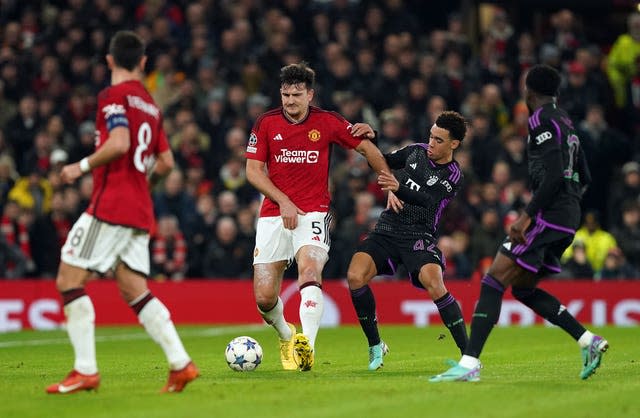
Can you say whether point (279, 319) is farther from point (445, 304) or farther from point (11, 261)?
point (11, 261)

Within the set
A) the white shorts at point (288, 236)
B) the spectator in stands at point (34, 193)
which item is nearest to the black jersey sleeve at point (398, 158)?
the white shorts at point (288, 236)

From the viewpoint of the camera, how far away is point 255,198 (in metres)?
21.6

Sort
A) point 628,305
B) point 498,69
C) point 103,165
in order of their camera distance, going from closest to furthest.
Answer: point 103,165, point 628,305, point 498,69

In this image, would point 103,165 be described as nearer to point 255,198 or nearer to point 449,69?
point 255,198

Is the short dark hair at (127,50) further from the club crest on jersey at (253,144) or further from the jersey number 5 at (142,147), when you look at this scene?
the club crest on jersey at (253,144)

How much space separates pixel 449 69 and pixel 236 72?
406 cm

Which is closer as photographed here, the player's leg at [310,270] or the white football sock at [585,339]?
the white football sock at [585,339]

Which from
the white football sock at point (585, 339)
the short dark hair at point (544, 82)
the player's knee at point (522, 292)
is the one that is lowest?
the white football sock at point (585, 339)

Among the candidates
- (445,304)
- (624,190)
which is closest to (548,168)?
(445,304)

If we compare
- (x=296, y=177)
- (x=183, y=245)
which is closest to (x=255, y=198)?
(x=183, y=245)

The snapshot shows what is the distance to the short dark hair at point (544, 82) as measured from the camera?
1019cm

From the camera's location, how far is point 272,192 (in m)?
11.6

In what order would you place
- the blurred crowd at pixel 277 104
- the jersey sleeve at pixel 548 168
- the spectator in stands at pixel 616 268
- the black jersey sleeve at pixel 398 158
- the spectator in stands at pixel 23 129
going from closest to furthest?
the jersey sleeve at pixel 548 168 → the black jersey sleeve at pixel 398 158 → the spectator in stands at pixel 616 268 → the blurred crowd at pixel 277 104 → the spectator in stands at pixel 23 129

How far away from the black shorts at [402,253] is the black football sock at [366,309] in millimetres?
288
